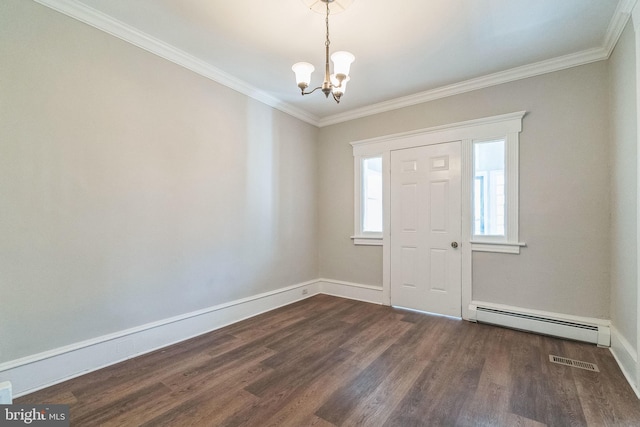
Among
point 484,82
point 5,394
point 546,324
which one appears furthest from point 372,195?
point 5,394

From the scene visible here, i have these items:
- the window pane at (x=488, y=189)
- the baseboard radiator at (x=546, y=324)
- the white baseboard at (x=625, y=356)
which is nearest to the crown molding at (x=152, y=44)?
the window pane at (x=488, y=189)

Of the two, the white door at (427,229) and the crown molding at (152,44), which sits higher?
the crown molding at (152,44)

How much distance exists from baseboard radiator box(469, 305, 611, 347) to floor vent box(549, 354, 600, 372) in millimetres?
513

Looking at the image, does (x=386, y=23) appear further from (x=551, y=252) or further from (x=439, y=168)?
(x=551, y=252)

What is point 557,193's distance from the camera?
119 inches

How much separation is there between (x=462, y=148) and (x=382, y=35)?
1.76 meters

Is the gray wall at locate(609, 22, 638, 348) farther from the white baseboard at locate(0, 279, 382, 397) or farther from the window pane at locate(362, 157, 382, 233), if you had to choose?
the white baseboard at locate(0, 279, 382, 397)

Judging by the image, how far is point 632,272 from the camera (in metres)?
2.20

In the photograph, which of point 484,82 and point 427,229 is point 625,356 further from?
point 484,82

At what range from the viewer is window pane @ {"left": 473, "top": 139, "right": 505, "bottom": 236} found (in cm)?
336

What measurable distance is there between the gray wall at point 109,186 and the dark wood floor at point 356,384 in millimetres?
566

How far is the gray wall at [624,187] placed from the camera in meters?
2.18

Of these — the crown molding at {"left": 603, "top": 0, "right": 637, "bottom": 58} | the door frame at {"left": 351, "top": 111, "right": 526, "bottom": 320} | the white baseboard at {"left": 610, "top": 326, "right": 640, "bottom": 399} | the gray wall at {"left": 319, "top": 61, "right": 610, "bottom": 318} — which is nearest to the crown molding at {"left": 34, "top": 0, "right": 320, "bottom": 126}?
the door frame at {"left": 351, "top": 111, "right": 526, "bottom": 320}

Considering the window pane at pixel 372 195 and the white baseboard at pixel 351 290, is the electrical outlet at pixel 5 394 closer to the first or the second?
the white baseboard at pixel 351 290
